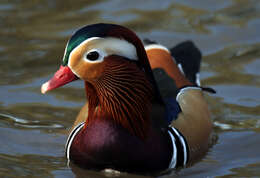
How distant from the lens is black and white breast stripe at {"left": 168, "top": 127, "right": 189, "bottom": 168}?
465 centimetres

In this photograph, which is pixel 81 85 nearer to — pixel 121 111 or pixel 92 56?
pixel 121 111

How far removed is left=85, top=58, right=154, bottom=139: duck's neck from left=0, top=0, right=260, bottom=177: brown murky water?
0.38 metres

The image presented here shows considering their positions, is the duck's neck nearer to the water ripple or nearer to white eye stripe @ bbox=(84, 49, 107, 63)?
white eye stripe @ bbox=(84, 49, 107, 63)

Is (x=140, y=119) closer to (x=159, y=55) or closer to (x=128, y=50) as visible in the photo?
(x=128, y=50)

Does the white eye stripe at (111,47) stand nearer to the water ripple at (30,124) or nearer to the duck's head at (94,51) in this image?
the duck's head at (94,51)

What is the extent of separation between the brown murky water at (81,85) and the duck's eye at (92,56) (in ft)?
2.79

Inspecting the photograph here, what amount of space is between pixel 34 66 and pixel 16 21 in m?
1.26

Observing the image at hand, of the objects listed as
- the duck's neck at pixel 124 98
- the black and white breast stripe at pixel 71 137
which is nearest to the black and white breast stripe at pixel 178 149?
the duck's neck at pixel 124 98

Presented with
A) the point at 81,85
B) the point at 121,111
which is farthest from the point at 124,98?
the point at 81,85

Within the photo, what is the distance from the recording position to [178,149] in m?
4.68

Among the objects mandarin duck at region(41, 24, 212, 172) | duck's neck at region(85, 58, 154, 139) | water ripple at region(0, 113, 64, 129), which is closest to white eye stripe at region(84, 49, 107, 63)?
mandarin duck at region(41, 24, 212, 172)

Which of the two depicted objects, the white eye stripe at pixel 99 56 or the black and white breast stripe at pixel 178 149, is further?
the black and white breast stripe at pixel 178 149

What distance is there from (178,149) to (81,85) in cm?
203

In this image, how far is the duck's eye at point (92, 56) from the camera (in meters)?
4.12
